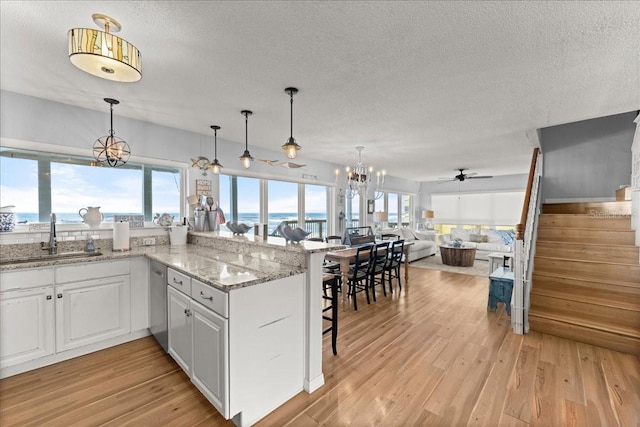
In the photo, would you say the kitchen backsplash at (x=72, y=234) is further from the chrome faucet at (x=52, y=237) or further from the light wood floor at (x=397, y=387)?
the light wood floor at (x=397, y=387)

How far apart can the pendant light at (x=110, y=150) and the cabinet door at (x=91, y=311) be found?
147 cm

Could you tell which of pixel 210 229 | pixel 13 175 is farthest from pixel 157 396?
pixel 13 175

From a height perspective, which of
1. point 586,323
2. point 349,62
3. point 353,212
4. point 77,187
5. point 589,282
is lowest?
point 586,323

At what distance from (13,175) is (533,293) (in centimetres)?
601

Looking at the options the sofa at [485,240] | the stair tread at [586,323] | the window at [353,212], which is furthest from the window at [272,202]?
the sofa at [485,240]

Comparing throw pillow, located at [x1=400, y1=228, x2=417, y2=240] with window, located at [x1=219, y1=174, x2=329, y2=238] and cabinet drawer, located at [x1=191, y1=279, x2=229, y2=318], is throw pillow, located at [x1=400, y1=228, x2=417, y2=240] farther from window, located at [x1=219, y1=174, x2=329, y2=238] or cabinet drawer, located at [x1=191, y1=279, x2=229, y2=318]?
cabinet drawer, located at [x1=191, y1=279, x2=229, y2=318]

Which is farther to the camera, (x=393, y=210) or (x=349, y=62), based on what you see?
(x=393, y=210)

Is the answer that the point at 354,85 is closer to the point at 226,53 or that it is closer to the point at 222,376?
the point at 226,53

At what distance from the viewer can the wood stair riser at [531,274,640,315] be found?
3.04 metres

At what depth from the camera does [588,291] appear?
3.29 meters

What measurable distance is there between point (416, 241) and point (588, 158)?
3898 millimetres

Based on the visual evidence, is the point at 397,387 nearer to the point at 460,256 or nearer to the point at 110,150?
the point at 110,150

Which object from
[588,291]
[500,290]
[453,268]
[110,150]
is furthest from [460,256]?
[110,150]

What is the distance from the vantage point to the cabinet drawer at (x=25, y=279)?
2.19 meters
